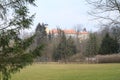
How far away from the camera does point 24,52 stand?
10.5 meters

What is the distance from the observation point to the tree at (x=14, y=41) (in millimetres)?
10078

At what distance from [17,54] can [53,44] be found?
108 metres

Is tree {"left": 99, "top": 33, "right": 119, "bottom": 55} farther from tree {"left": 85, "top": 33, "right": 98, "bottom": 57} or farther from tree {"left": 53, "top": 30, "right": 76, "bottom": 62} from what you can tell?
tree {"left": 53, "top": 30, "right": 76, "bottom": 62}

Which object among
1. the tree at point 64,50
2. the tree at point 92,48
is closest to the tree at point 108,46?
the tree at point 92,48

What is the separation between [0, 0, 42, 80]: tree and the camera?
397 inches

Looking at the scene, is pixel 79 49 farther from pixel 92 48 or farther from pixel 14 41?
pixel 14 41

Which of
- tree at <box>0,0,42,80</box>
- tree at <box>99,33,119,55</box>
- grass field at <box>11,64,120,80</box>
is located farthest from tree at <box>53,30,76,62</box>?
tree at <box>0,0,42,80</box>

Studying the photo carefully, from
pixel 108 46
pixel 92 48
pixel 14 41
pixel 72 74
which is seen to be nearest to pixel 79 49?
pixel 92 48

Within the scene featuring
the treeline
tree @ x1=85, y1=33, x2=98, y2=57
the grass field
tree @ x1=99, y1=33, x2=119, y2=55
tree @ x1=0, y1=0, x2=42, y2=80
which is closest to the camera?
tree @ x1=0, y1=0, x2=42, y2=80

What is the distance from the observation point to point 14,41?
34.1ft

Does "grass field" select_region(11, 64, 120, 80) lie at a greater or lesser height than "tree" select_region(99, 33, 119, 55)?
lesser

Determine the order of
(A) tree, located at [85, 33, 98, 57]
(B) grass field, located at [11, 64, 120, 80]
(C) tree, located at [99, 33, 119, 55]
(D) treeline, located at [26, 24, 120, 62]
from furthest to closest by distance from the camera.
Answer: (A) tree, located at [85, 33, 98, 57] < (D) treeline, located at [26, 24, 120, 62] < (C) tree, located at [99, 33, 119, 55] < (B) grass field, located at [11, 64, 120, 80]

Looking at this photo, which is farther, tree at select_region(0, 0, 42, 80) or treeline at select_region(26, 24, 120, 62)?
treeline at select_region(26, 24, 120, 62)

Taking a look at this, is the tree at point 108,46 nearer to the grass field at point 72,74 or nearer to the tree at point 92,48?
the tree at point 92,48
